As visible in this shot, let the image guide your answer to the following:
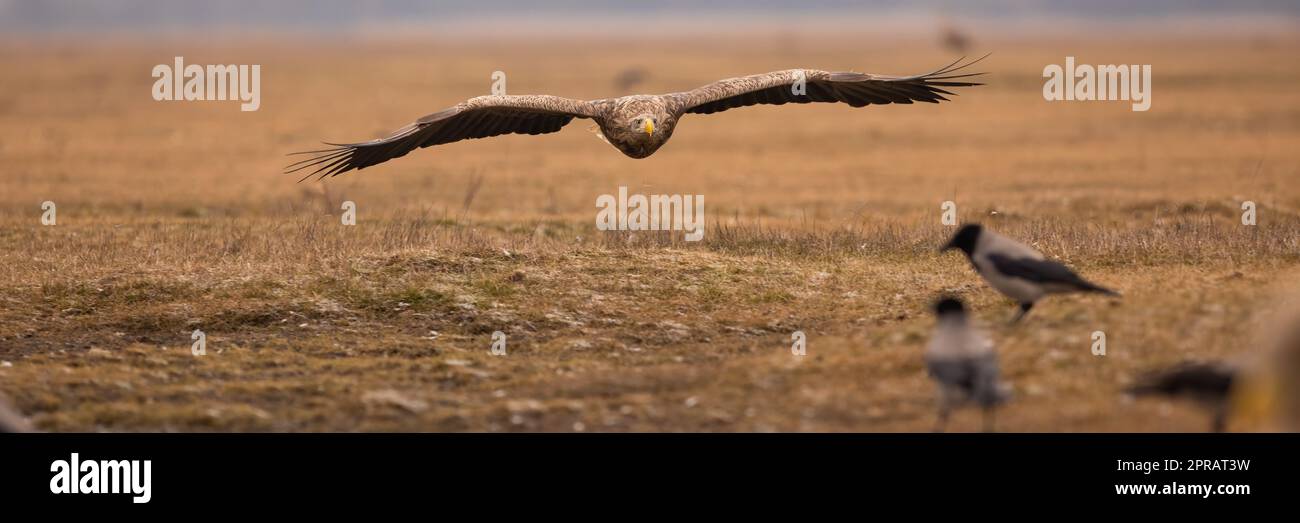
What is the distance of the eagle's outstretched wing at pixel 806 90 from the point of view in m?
14.5

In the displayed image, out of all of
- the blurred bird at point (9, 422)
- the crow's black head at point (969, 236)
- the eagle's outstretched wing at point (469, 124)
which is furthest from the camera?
the eagle's outstretched wing at point (469, 124)

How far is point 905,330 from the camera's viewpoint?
10.6 m

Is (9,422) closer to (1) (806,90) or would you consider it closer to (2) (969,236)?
(2) (969,236)

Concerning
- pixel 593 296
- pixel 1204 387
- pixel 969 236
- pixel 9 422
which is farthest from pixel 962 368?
pixel 9 422

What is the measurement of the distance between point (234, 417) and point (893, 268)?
7.32 meters

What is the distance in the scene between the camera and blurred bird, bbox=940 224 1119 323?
9.88 metres

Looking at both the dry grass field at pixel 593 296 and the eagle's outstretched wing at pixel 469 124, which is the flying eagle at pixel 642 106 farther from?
the dry grass field at pixel 593 296

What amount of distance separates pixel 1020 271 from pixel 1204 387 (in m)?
2.66

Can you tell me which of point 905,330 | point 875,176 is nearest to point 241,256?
point 905,330

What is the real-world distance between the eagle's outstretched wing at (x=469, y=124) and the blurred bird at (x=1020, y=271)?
5.58 meters

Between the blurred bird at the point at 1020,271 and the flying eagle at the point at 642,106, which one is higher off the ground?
the flying eagle at the point at 642,106

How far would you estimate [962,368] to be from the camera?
7820mm

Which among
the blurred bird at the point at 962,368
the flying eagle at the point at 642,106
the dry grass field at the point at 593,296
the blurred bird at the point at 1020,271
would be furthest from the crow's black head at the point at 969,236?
the flying eagle at the point at 642,106

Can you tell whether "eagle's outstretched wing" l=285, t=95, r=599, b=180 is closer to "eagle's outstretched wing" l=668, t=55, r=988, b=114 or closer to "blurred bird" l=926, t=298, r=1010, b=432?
"eagle's outstretched wing" l=668, t=55, r=988, b=114
